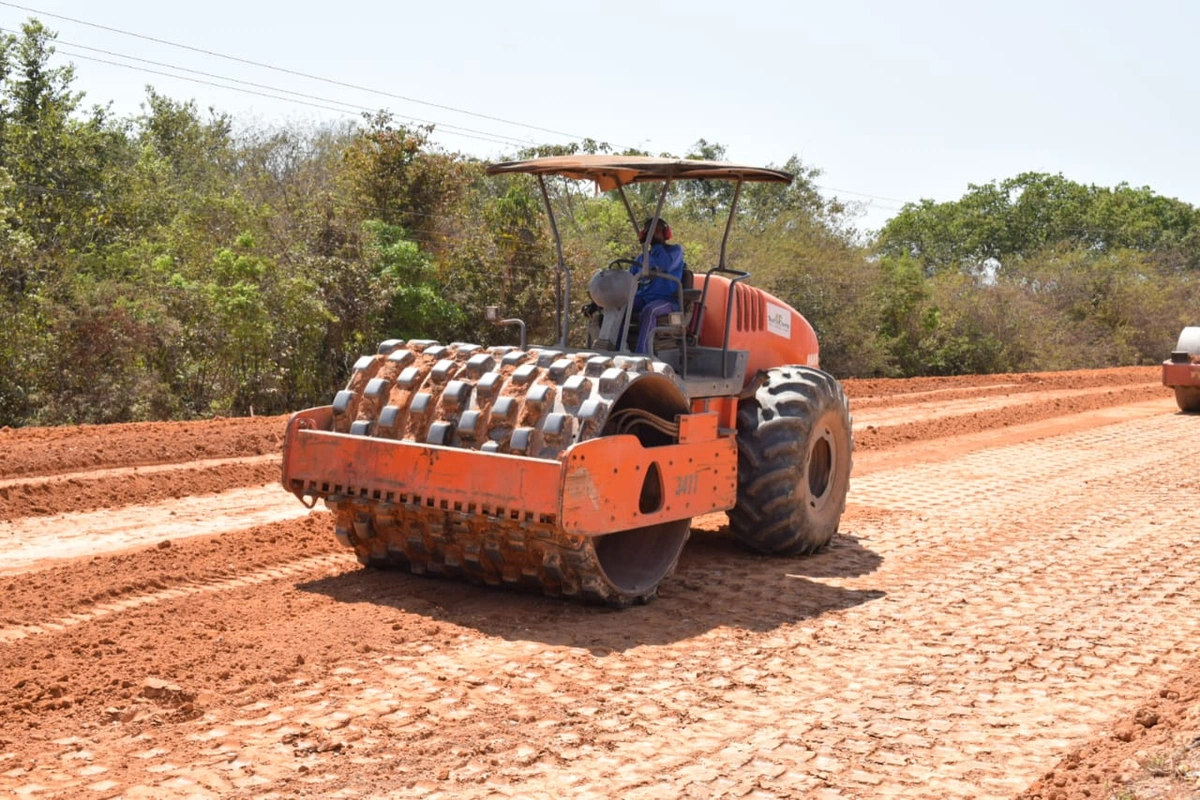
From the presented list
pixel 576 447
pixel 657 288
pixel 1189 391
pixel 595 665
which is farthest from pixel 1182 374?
pixel 595 665

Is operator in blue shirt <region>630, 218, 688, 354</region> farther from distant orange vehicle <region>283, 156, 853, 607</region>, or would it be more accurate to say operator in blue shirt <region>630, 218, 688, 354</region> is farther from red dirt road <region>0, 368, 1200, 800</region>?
red dirt road <region>0, 368, 1200, 800</region>

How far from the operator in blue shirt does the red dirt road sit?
1637 millimetres

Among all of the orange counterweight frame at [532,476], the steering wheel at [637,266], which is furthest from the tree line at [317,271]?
the orange counterweight frame at [532,476]

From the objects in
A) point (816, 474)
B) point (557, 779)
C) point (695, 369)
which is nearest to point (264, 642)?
point (557, 779)

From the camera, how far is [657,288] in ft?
29.6

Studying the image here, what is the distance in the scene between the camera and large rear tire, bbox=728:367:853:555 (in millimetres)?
8977

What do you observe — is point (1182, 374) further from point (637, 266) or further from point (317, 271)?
point (637, 266)

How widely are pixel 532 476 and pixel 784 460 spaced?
8.38 feet

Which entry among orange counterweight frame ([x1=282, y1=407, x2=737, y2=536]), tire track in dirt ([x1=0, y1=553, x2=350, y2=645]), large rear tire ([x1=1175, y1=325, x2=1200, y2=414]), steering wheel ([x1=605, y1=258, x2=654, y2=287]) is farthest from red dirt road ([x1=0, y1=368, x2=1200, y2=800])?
large rear tire ([x1=1175, y1=325, x2=1200, y2=414])

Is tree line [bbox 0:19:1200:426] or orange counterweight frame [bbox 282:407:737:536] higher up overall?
tree line [bbox 0:19:1200:426]

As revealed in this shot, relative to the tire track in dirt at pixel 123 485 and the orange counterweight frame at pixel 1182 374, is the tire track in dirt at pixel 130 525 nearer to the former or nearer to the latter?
the tire track in dirt at pixel 123 485

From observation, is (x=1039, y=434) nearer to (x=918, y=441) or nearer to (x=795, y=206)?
(x=918, y=441)

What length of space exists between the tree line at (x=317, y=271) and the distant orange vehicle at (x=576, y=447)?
1.54m

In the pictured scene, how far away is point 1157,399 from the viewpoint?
26016mm
